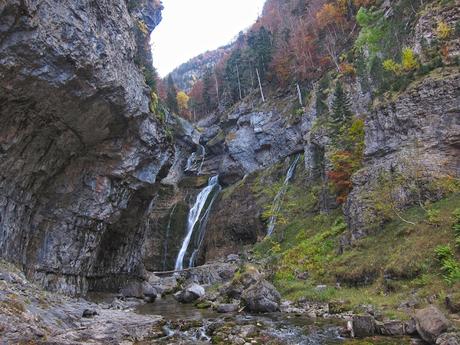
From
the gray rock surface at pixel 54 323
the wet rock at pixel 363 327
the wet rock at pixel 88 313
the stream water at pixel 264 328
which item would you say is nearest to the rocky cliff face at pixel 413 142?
the stream water at pixel 264 328

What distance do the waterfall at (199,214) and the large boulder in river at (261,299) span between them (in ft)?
84.5

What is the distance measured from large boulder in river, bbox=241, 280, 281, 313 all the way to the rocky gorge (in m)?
0.07

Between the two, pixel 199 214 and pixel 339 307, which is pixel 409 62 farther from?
pixel 199 214

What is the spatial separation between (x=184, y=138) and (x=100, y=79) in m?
45.7

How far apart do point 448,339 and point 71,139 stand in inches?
806

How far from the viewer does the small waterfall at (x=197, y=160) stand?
6363 cm

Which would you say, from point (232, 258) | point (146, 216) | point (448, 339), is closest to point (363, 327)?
point (448, 339)

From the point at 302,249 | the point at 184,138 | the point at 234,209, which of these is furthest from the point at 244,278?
the point at 184,138

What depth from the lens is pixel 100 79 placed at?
2078 centimetres

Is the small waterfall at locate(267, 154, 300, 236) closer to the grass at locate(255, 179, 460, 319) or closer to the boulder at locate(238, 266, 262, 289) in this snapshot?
the grass at locate(255, 179, 460, 319)

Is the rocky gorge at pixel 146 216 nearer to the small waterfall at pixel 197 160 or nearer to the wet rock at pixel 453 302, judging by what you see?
the wet rock at pixel 453 302

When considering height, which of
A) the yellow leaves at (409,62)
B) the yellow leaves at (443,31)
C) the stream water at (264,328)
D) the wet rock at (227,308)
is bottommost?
the stream water at (264,328)

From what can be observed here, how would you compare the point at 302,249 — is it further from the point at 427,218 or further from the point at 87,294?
the point at 87,294

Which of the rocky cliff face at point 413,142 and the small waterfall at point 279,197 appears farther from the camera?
the small waterfall at point 279,197
